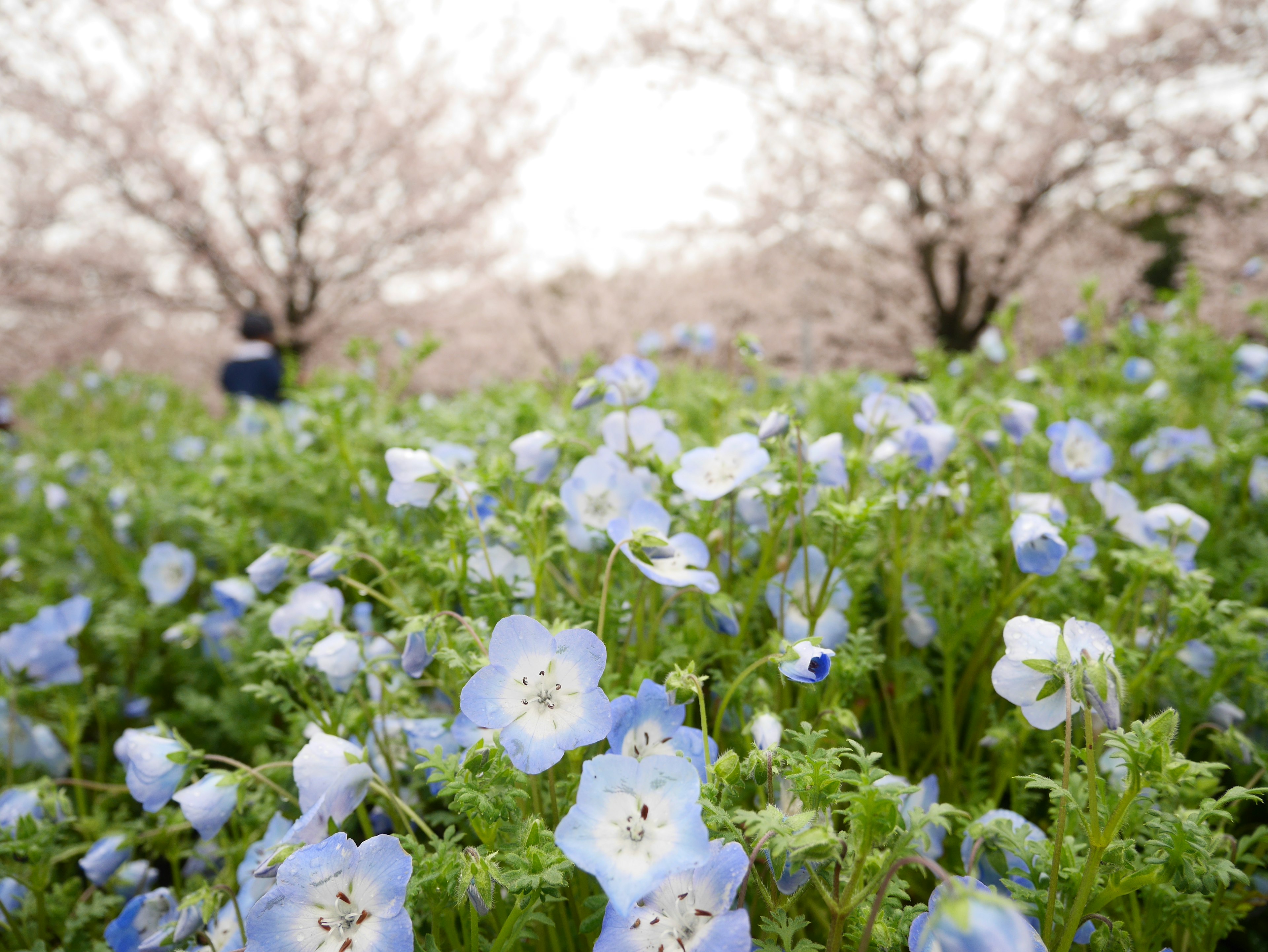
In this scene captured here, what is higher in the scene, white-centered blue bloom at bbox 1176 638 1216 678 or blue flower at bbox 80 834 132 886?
white-centered blue bloom at bbox 1176 638 1216 678

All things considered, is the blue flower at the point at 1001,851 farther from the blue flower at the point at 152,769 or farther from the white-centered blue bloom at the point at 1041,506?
the blue flower at the point at 152,769

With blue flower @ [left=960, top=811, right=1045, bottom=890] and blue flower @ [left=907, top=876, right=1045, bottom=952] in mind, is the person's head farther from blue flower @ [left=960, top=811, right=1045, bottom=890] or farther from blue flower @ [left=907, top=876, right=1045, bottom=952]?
blue flower @ [left=907, top=876, right=1045, bottom=952]

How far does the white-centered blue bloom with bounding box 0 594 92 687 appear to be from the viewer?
1.65m

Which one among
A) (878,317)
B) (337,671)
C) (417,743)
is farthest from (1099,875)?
(878,317)

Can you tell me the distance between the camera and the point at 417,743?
1.06 meters

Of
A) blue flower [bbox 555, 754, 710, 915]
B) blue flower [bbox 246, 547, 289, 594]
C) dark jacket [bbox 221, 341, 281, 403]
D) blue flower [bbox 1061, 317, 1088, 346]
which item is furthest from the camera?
dark jacket [bbox 221, 341, 281, 403]

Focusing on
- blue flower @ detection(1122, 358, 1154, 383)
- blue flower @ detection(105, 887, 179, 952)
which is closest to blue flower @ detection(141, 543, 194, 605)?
blue flower @ detection(105, 887, 179, 952)

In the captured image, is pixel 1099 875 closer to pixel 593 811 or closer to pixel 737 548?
pixel 593 811

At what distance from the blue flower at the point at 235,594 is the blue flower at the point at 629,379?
909mm

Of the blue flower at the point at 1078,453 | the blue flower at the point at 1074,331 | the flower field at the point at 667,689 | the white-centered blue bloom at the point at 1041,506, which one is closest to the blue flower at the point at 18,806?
the flower field at the point at 667,689

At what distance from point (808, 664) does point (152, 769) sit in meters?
0.95

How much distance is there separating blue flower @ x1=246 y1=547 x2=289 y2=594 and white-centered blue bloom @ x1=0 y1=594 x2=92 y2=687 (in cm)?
82

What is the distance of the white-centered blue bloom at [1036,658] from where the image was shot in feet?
2.76

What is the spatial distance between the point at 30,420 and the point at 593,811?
562cm
